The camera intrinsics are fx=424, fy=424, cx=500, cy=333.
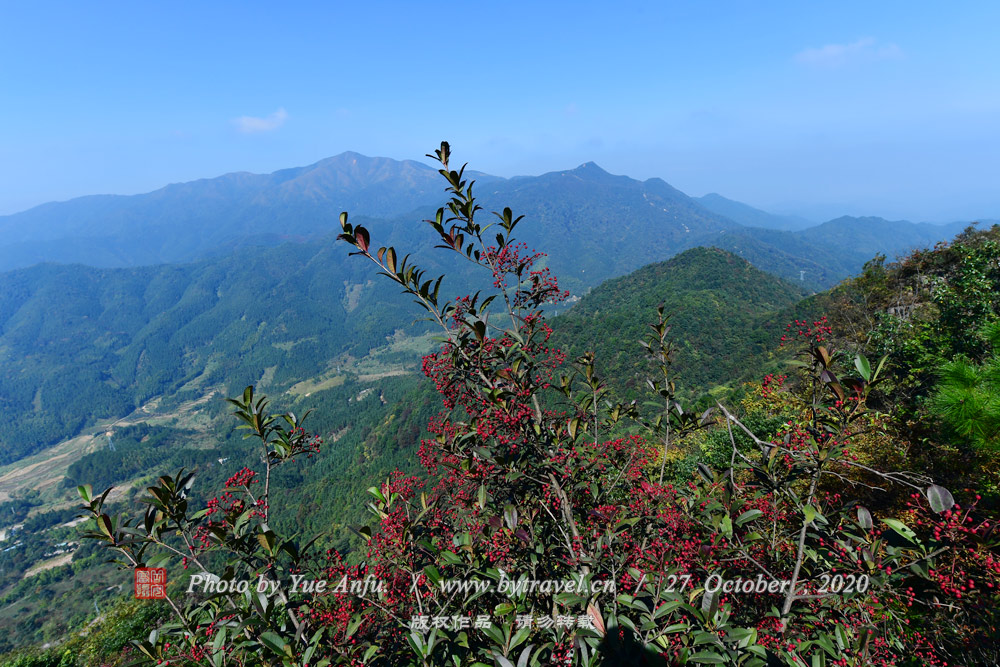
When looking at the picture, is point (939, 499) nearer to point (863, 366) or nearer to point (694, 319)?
point (863, 366)

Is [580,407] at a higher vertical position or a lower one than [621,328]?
higher

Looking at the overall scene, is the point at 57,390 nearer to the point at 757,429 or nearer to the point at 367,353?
the point at 367,353

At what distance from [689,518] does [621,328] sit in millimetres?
67244

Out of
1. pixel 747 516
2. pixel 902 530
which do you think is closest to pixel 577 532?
pixel 747 516

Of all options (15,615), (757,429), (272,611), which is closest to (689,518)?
(272,611)

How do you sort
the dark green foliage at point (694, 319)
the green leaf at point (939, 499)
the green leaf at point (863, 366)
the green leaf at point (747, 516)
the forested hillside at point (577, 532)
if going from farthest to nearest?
the dark green foliage at point (694, 319), the green leaf at point (747, 516), the forested hillside at point (577, 532), the green leaf at point (863, 366), the green leaf at point (939, 499)

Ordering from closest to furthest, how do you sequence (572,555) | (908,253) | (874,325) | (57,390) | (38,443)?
(572,555)
(874,325)
(908,253)
(38,443)
(57,390)

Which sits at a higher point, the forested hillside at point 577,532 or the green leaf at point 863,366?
the green leaf at point 863,366

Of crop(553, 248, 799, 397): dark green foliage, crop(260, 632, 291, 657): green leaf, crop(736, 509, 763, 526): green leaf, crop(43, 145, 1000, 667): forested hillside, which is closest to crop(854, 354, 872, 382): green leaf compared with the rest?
crop(43, 145, 1000, 667): forested hillside

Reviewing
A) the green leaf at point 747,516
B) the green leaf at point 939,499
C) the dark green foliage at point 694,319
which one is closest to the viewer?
the green leaf at point 939,499

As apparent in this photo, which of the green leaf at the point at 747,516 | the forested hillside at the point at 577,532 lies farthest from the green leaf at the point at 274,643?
the green leaf at the point at 747,516

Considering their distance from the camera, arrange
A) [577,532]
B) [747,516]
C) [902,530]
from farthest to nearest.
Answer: [577,532] < [747,516] < [902,530]

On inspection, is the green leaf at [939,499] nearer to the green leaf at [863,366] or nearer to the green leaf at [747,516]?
the green leaf at [863,366]

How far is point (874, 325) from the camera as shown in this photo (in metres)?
18.6
